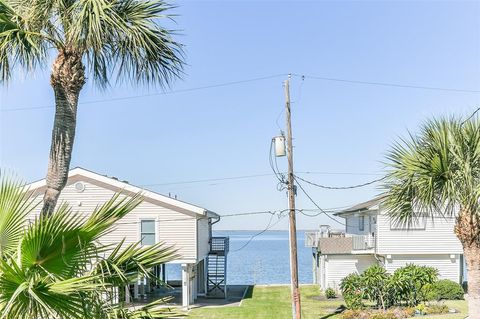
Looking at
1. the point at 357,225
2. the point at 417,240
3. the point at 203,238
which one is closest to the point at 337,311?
the point at 417,240

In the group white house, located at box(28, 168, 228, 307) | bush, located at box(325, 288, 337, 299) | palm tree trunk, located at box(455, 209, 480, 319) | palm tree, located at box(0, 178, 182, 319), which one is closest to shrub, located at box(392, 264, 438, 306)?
bush, located at box(325, 288, 337, 299)

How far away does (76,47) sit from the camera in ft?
23.6

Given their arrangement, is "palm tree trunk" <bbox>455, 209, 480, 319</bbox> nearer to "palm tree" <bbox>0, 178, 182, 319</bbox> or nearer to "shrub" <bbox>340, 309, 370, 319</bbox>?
"palm tree" <bbox>0, 178, 182, 319</bbox>

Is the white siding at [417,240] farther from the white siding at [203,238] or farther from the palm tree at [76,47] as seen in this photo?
the palm tree at [76,47]

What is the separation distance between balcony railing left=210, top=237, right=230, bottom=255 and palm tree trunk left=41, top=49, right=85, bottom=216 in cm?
Answer: 2312

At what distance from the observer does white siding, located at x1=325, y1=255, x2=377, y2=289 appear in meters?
28.1

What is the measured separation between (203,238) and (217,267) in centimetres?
352

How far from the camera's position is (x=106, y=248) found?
5.87 meters

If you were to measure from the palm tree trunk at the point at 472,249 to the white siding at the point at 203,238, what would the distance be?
52.4 feet

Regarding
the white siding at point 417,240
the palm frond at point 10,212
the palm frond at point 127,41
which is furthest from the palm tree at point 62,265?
the white siding at point 417,240

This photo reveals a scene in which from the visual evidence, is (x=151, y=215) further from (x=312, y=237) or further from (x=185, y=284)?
(x=312, y=237)

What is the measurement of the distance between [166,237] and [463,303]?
13.2 metres

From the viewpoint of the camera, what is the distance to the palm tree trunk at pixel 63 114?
766 cm

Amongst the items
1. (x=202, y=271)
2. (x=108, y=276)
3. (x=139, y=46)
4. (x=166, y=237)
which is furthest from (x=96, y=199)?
(x=108, y=276)
